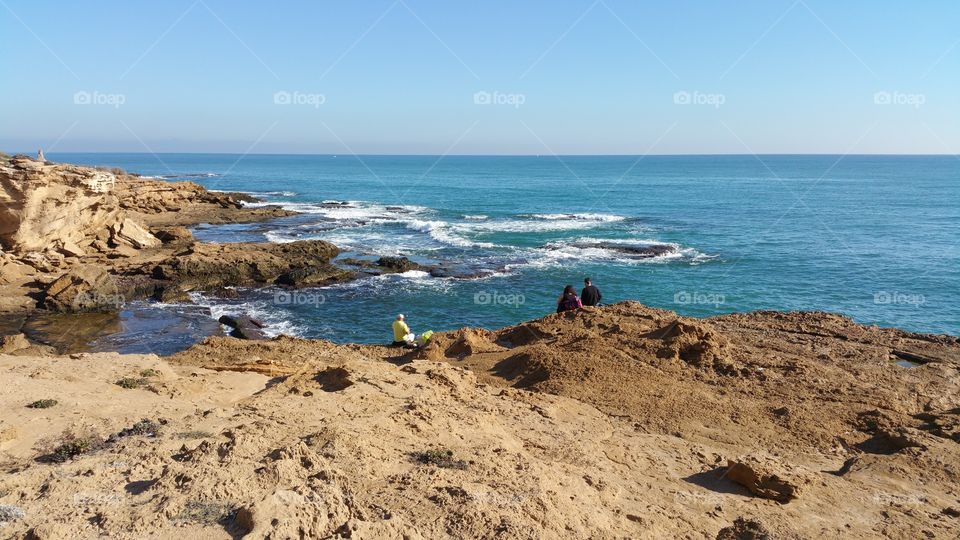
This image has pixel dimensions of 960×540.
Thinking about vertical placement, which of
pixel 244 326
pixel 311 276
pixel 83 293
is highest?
pixel 311 276

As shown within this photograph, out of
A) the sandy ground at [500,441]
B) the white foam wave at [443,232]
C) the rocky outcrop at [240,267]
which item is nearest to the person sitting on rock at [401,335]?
the sandy ground at [500,441]

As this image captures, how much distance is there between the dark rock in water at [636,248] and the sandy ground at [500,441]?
19.1m

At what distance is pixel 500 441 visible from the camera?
8.57 metres

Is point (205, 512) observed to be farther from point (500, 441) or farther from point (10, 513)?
point (500, 441)

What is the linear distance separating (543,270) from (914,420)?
19859 millimetres

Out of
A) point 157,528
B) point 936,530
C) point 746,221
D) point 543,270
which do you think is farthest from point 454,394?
point 746,221

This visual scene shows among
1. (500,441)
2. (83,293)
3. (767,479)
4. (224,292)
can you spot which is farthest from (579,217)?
(767,479)

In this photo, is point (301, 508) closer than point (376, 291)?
Yes

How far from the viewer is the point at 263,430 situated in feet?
25.9

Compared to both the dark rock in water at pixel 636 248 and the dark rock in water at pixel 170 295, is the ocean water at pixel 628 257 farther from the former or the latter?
the dark rock in water at pixel 170 295

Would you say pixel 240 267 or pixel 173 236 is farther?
pixel 173 236

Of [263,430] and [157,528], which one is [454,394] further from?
[157,528]

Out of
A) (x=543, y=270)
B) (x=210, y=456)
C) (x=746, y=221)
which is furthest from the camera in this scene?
(x=746, y=221)

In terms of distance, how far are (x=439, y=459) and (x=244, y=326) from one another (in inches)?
544
